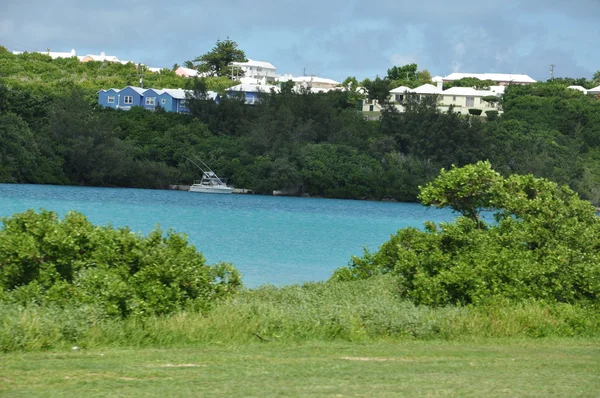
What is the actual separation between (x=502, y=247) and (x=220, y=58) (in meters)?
128

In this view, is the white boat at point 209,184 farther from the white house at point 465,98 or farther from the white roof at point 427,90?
the white house at point 465,98

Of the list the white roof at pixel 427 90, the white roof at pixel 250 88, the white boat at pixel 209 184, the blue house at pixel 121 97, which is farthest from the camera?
the white roof at pixel 427 90

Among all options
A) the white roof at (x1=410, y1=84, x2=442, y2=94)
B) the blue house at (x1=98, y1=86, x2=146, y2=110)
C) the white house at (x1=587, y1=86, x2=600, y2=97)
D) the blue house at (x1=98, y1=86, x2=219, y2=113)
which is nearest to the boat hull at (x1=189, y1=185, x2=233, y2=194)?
the blue house at (x1=98, y1=86, x2=219, y2=113)

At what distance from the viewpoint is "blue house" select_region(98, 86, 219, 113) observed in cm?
10462

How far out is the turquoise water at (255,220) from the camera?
1464 inches

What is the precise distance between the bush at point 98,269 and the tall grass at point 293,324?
1.47 ft

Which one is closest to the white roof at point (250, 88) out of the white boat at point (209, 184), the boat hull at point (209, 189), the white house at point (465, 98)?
the white house at point (465, 98)

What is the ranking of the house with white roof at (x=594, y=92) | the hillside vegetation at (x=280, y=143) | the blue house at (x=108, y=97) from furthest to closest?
the house with white roof at (x=594, y=92), the blue house at (x=108, y=97), the hillside vegetation at (x=280, y=143)

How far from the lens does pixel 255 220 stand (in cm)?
5850

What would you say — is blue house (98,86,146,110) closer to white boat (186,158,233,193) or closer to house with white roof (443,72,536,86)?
white boat (186,158,233,193)

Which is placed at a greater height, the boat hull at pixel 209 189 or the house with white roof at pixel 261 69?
the house with white roof at pixel 261 69

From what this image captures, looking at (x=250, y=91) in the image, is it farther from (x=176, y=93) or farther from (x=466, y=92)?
(x=466, y=92)

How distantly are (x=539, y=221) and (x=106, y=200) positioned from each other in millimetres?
51400

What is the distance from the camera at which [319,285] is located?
65.6ft
